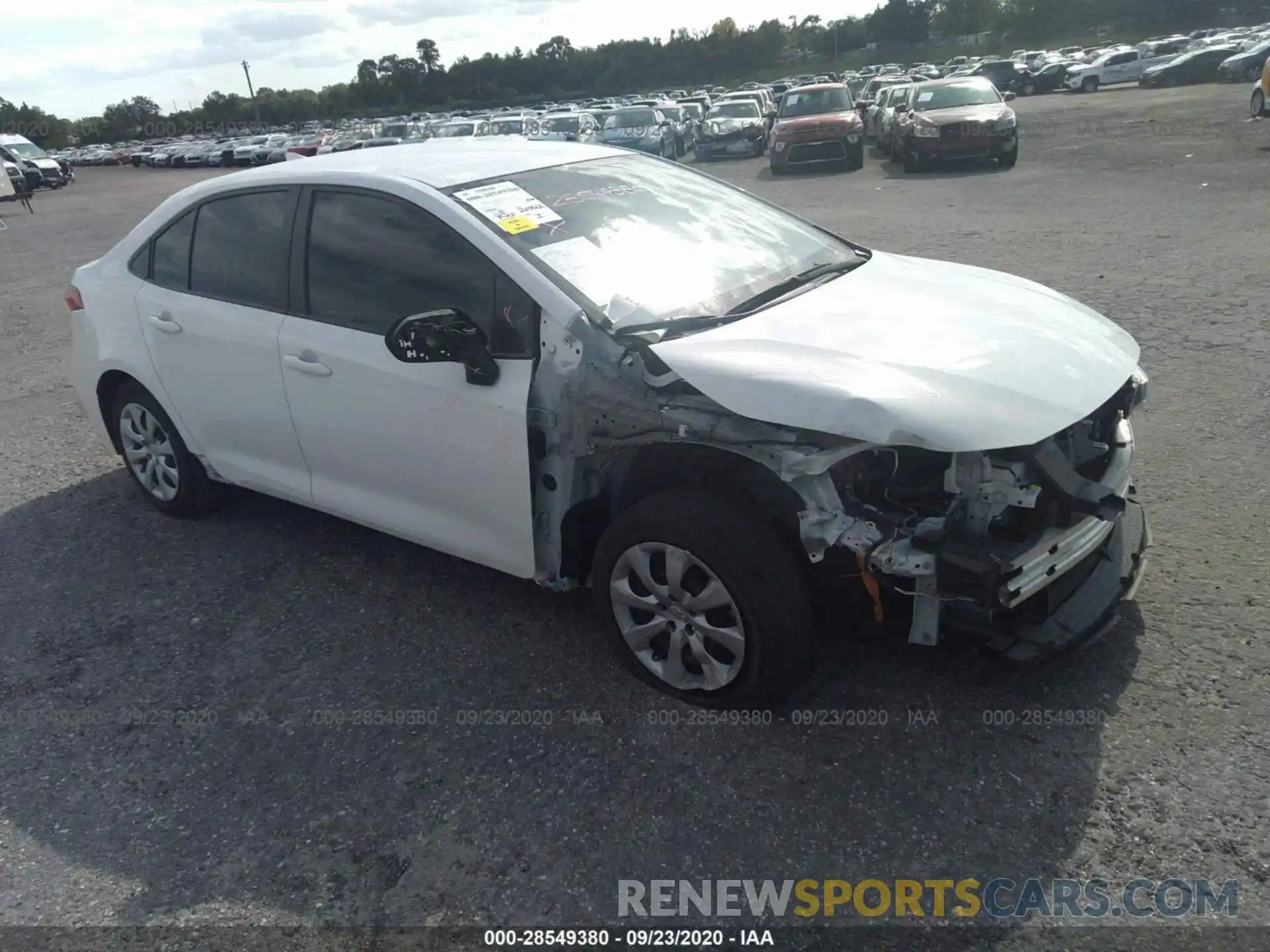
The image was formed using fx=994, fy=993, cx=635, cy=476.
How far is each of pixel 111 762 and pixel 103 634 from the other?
97 cm

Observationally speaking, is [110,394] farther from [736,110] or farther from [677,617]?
[736,110]

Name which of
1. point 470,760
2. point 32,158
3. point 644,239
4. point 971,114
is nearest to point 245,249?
point 644,239

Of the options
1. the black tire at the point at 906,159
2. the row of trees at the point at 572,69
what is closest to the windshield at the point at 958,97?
the black tire at the point at 906,159

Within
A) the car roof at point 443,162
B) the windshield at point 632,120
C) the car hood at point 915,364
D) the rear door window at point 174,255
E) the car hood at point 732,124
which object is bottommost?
the car hood at point 732,124

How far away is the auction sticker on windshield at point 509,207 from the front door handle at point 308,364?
2.76ft

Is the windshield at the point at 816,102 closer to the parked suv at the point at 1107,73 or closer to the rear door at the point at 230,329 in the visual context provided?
the rear door at the point at 230,329

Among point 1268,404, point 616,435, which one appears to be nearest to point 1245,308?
point 1268,404

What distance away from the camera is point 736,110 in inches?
984

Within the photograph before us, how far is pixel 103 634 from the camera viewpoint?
4113mm

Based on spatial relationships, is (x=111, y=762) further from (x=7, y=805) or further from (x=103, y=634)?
(x=103, y=634)

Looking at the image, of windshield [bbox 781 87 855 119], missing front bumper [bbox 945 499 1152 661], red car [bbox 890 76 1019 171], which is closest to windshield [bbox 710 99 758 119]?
windshield [bbox 781 87 855 119]

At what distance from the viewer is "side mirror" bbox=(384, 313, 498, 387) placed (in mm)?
3266

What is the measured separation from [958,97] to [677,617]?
17357 millimetres

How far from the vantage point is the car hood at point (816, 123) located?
1905 centimetres
